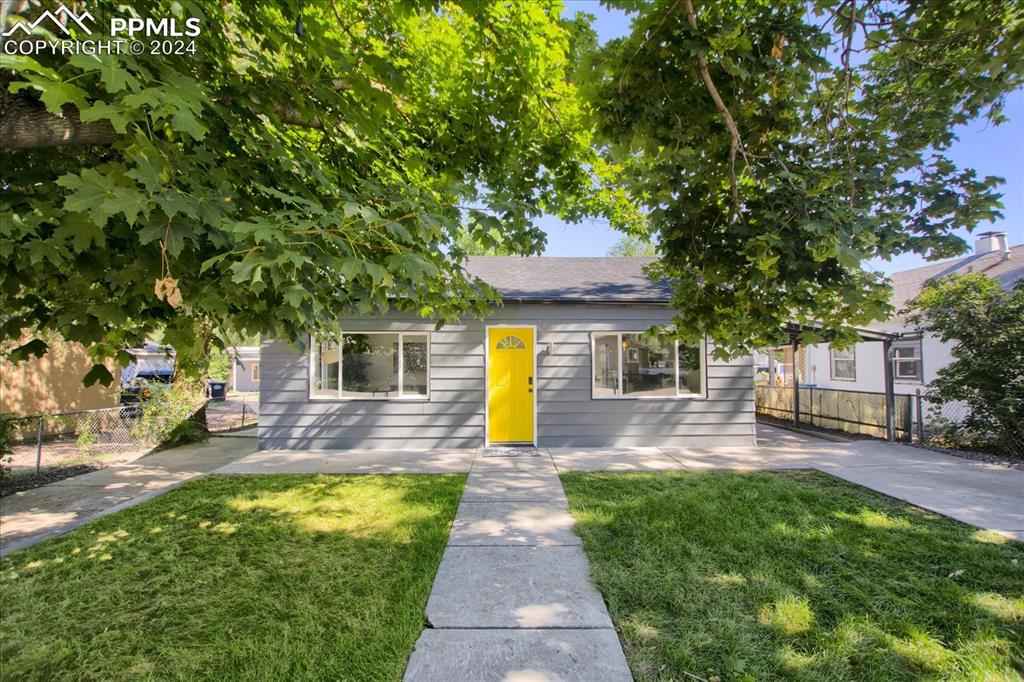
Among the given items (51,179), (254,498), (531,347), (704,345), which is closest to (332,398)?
(254,498)

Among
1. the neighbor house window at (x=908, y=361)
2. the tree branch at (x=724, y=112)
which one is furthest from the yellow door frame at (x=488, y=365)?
the neighbor house window at (x=908, y=361)

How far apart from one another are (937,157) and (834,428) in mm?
9295

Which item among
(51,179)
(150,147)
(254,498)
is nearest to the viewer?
(150,147)

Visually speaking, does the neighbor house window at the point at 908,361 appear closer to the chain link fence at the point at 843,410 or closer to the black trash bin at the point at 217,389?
the chain link fence at the point at 843,410

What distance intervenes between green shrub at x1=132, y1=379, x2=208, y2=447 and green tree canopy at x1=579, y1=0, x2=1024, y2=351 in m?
9.12

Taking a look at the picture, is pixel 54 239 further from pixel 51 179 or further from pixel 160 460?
pixel 160 460

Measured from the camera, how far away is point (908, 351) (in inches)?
488

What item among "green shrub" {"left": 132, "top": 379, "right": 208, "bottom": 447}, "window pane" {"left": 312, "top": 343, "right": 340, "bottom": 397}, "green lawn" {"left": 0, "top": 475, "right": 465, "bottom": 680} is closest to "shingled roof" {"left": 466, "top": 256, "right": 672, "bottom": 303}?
"window pane" {"left": 312, "top": 343, "right": 340, "bottom": 397}

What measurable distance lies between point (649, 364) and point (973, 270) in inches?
501

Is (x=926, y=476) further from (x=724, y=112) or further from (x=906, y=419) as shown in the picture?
(x=724, y=112)

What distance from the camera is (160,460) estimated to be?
7.33 metres

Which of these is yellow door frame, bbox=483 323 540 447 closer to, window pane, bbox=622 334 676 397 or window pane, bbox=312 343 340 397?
window pane, bbox=622 334 676 397

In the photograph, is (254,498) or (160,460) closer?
(254,498)

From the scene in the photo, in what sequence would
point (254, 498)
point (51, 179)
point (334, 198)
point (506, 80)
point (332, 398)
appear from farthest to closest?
point (332, 398) → point (254, 498) → point (506, 80) → point (334, 198) → point (51, 179)
